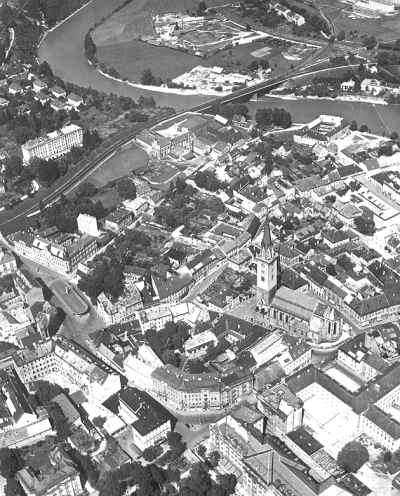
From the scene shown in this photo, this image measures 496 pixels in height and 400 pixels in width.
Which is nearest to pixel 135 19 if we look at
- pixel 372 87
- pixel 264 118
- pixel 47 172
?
pixel 372 87

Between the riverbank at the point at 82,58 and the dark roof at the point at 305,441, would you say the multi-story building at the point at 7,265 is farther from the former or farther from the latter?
the riverbank at the point at 82,58

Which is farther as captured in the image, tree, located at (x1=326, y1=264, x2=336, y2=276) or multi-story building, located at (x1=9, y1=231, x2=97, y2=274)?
multi-story building, located at (x1=9, y1=231, x2=97, y2=274)

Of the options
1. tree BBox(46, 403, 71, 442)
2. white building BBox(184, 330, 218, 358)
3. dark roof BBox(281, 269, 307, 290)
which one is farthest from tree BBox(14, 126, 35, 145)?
tree BBox(46, 403, 71, 442)

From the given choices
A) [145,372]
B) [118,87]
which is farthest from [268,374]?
[118,87]

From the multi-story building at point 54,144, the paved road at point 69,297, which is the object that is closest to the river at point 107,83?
the multi-story building at point 54,144

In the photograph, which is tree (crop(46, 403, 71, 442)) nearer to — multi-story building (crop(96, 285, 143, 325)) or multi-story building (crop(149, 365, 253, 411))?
multi-story building (crop(149, 365, 253, 411))

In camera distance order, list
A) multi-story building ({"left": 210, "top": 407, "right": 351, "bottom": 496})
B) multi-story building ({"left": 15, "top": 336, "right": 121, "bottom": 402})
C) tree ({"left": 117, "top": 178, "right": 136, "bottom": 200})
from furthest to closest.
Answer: tree ({"left": 117, "top": 178, "right": 136, "bottom": 200}) → multi-story building ({"left": 15, "top": 336, "right": 121, "bottom": 402}) → multi-story building ({"left": 210, "top": 407, "right": 351, "bottom": 496})
